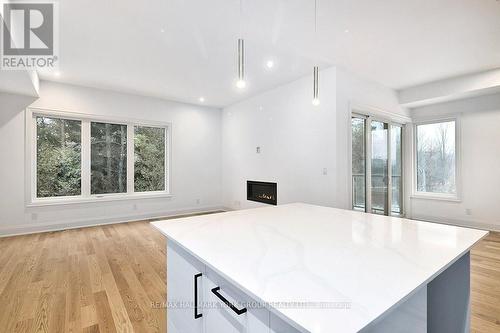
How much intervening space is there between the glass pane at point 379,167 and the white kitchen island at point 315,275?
330cm

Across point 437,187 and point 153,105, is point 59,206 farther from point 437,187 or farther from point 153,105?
point 437,187

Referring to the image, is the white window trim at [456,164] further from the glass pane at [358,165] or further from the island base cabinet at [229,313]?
the island base cabinet at [229,313]

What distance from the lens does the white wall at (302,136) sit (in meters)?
3.72

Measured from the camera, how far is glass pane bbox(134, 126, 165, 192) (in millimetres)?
5361

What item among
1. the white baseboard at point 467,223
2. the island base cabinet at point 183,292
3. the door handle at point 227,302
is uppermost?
the door handle at point 227,302

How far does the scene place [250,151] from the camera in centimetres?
542

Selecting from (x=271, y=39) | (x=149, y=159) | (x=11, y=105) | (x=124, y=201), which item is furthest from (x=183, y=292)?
(x=11, y=105)

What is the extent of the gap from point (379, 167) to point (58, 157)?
608 cm

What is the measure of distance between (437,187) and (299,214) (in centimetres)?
467

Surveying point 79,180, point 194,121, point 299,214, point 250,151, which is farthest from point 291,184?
point 79,180

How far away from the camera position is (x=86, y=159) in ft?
15.5

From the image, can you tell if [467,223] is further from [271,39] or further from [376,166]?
[271,39]

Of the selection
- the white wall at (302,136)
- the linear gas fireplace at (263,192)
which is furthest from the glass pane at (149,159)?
the linear gas fireplace at (263,192)

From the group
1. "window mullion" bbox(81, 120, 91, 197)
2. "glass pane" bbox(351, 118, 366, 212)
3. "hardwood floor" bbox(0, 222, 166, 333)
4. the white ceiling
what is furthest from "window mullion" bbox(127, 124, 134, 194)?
"glass pane" bbox(351, 118, 366, 212)
